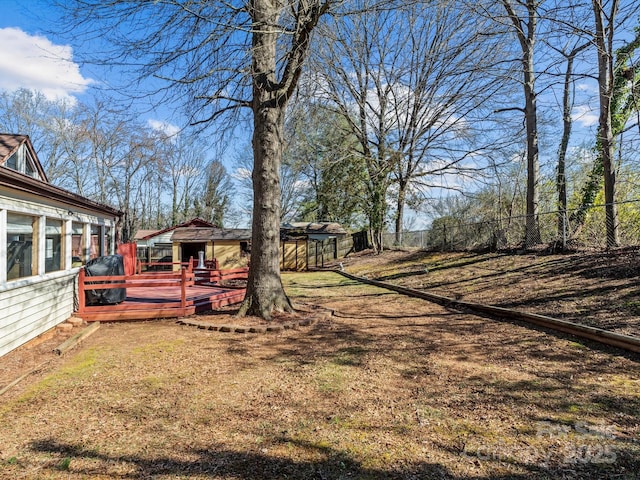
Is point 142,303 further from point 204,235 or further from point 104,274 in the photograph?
point 204,235

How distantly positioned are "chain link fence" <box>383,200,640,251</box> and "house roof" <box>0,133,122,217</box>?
1080cm

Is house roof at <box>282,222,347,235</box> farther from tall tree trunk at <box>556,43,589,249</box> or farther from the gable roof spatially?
the gable roof

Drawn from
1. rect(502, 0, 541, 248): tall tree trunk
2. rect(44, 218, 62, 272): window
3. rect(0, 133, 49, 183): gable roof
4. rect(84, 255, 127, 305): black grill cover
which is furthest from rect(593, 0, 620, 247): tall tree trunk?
rect(0, 133, 49, 183): gable roof

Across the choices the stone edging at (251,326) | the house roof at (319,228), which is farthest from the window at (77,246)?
the house roof at (319,228)

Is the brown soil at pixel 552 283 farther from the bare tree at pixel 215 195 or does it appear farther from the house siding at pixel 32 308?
the bare tree at pixel 215 195

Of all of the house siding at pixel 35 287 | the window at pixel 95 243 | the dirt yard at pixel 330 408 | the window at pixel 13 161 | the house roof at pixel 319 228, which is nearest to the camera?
the dirt yard at pixel 330 408

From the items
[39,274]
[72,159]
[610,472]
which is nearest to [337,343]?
[610,472]

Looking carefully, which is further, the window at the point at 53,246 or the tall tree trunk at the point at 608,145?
the tall tree trunk at the point at 608,145

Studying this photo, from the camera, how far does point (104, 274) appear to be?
7320 mm

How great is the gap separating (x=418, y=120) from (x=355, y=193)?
18.2 feet

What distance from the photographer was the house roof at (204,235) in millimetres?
21141

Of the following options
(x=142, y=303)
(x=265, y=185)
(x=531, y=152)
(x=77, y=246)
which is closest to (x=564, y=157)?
(x=531, y=152)

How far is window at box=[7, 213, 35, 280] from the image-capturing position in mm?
5059

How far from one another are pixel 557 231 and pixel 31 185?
11.7 m
